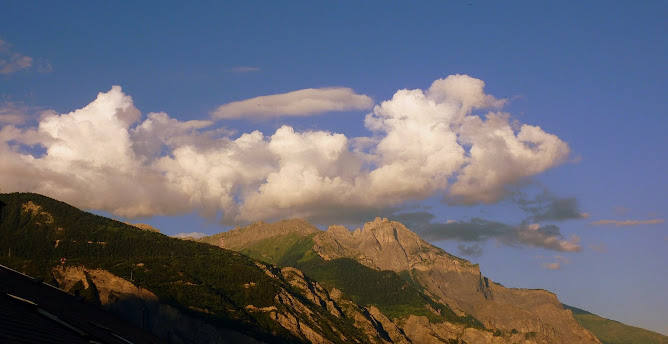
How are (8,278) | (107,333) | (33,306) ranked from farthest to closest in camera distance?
(8,278) → (107,333) → (33,306)

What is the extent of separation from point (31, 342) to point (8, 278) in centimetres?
3240

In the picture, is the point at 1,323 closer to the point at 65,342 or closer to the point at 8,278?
the point at 65,342

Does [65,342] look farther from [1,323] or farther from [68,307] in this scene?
[68,307]

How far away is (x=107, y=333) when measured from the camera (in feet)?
186

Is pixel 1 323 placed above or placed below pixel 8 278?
below

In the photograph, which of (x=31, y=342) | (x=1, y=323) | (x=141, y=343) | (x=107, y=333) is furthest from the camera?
(x=141, y=343)

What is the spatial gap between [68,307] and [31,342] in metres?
33.4

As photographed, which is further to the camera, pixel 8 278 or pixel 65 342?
pixel 8 278

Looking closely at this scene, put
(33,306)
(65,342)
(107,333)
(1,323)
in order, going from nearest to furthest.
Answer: (1,323) < (65,342) < (33,306) < (107,333)

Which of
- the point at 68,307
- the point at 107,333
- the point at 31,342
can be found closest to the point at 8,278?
the point at 68,307

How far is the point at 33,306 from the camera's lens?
149 ft

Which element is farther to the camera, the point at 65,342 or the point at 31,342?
the point at 65,342

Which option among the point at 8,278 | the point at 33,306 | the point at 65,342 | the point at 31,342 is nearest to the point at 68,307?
the point at 8,278

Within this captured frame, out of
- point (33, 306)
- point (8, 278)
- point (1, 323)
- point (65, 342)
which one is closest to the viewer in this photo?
point (1, 323)
